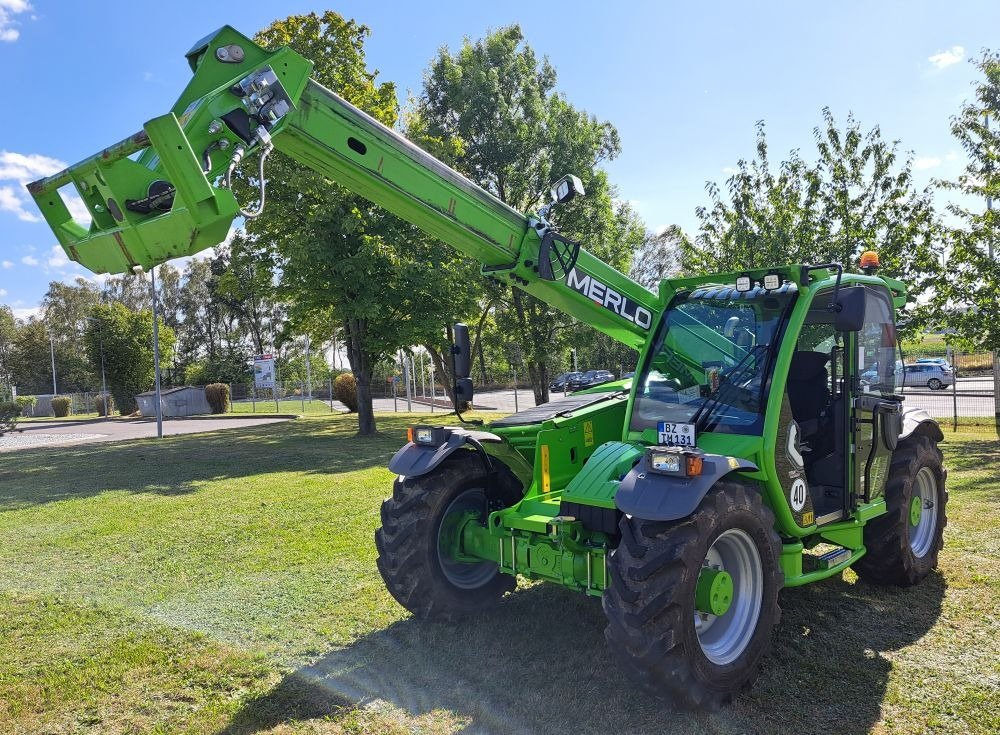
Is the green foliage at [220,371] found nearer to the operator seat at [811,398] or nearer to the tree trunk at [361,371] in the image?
the tree trunk at [361,371]

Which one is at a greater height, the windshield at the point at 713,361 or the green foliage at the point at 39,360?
the green foliage at the point at 39,360

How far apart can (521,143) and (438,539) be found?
22.1 metres

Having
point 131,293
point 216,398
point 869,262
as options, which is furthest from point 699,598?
point 131,293

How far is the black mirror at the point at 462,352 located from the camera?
16.8 ft

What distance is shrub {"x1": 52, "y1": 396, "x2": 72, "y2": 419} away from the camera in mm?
49406

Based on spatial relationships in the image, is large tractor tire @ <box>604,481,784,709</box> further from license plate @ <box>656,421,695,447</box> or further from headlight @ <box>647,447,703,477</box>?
license plate @ <box>656,421,695,447</box>

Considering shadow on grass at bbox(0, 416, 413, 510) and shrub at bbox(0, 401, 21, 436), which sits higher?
shrub at bbox(0, 401, 21, 436)

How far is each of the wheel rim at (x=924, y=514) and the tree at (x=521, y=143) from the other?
1828 centimetres

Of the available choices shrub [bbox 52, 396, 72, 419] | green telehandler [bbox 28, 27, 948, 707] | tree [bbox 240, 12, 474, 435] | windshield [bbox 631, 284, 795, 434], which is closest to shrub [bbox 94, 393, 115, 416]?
shrub [bbox 52, 396, 72, 419]

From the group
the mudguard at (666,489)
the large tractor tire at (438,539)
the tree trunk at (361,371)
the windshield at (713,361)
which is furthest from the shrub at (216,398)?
the mudguard at (666,489)

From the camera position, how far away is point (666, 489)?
12.7 feet

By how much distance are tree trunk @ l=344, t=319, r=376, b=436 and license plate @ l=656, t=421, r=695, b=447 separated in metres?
16.8

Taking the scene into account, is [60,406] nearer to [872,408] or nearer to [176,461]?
[176,461]

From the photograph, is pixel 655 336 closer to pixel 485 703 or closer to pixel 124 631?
pixel 485 703
